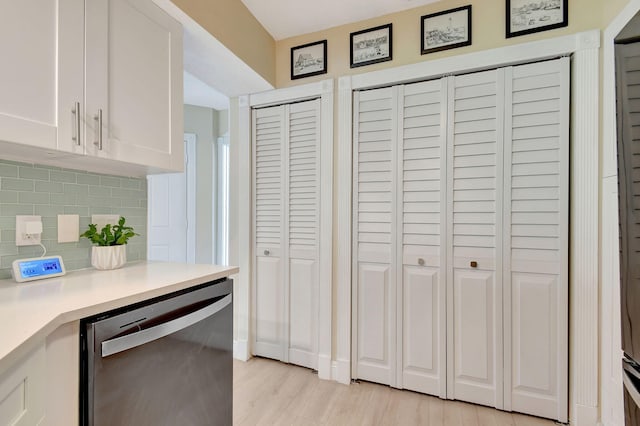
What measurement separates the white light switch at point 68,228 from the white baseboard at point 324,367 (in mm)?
1696

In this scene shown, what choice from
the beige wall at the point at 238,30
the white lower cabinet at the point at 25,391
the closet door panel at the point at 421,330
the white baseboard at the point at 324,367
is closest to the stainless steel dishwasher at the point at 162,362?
the white lower cabinet at the point at 25,391

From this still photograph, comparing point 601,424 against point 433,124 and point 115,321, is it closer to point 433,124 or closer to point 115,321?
point 433,124

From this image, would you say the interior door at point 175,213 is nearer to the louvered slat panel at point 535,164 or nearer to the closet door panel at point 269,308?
the closet door panel at point 269,308

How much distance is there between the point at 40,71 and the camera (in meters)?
0.99

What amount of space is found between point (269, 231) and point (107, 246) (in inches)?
47.1

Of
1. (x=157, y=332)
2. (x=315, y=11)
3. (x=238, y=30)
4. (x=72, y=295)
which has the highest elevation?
(x=315, y=11)

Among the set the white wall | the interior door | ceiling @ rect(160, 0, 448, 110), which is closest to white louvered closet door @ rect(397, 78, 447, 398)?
ceiling @ rect(160, 0, 448, 110)

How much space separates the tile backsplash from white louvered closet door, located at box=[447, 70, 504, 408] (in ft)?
6.19

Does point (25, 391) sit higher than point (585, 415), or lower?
higher

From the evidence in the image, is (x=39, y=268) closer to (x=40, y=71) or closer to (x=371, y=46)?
(x=40, y=71)

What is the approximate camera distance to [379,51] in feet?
6.84

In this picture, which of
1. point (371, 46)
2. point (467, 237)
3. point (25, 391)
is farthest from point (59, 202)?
point (467, 237)

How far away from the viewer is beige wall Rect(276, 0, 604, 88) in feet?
5.46

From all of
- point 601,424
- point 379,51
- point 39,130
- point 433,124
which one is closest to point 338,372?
point 601,424
